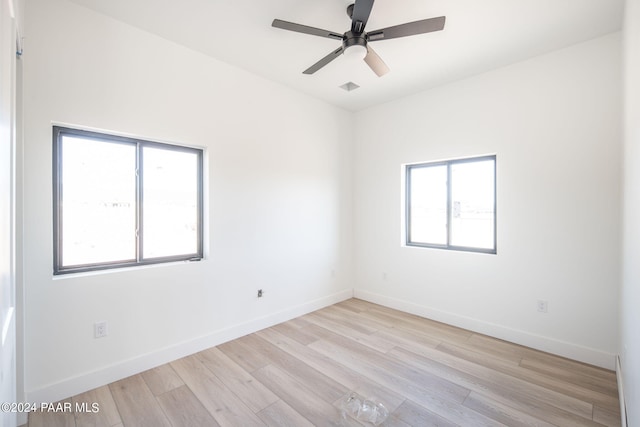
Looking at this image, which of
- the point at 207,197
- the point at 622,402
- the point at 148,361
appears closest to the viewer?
the point at 622,402

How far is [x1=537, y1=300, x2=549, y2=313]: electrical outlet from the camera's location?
2.79m

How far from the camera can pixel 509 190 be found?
301 centimetres

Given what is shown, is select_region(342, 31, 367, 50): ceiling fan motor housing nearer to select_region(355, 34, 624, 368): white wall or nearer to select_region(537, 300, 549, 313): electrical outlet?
select_region(355, 34, 624, 368): white wall

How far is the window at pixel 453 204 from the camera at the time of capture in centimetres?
327

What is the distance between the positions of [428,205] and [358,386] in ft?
8.17

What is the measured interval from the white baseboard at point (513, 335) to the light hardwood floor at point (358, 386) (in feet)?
0.28

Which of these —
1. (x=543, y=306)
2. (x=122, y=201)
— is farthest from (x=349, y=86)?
(x=543, y=306)

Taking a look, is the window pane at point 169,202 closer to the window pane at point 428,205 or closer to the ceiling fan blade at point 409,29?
the ceiling fan blade at point 409,29

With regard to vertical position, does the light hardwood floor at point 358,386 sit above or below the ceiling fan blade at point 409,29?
below

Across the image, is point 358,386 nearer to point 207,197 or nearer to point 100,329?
point 100,329

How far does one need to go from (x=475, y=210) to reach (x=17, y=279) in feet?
13.7

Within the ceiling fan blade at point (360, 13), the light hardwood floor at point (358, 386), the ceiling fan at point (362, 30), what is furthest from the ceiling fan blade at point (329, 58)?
the light hardwood floor at point (358, 386)

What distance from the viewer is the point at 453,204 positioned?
357cm

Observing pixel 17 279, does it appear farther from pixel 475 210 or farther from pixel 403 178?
pixel 475 210
